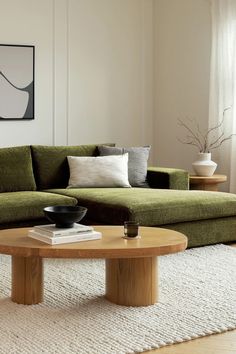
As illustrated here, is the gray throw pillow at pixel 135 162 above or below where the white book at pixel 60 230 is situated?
above

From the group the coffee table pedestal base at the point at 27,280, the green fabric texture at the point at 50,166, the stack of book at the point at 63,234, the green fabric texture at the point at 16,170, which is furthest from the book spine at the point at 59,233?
the green fabric texture at the point at 50,166

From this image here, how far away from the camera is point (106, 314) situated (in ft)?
11.1

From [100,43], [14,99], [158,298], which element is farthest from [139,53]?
[158,298]

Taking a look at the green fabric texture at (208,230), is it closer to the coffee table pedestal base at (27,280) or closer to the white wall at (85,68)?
the coffee table pedestal base at (27,280)

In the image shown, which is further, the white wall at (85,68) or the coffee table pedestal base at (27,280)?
the white wall at (85,68)

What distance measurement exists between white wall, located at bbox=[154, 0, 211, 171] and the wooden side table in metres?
0.86

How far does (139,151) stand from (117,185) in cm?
45

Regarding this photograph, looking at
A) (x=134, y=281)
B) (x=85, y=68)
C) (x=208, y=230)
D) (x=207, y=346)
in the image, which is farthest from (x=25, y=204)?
(x=85, y=68)

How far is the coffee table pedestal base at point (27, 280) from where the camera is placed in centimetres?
354

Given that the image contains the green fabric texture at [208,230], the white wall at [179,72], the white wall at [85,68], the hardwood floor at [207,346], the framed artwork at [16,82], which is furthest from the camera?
the white wall at [179,72]

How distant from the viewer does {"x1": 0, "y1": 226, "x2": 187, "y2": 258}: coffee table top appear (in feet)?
11.0

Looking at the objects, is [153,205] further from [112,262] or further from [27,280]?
[27,280]

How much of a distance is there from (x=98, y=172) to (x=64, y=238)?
211cm

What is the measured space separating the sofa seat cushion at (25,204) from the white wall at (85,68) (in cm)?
148
